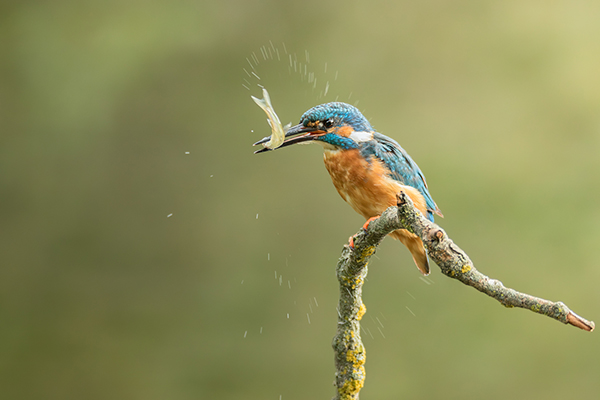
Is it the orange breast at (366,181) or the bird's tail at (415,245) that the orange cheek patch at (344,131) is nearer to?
the orange breast at (366,181)

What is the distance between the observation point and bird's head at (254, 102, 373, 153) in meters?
1.34

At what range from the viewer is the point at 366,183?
1.39m

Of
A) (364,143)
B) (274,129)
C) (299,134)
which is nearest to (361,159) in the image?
(364,143)

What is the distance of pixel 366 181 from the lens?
1.39 m

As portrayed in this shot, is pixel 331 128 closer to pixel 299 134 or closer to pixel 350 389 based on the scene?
pixel 299 134

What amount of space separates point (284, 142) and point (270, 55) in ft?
4.58

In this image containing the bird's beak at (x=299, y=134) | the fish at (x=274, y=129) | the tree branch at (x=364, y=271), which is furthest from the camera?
the bird's beak at (x=299, y=134)

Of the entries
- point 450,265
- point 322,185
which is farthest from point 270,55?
point 450,265

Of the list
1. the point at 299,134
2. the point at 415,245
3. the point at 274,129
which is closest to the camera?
the point at 274,129

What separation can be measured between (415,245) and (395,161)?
261mm

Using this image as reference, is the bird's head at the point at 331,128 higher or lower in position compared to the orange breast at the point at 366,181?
higher

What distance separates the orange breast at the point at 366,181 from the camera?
138 centimetres

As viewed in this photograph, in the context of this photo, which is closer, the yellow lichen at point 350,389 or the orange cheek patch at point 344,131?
the yellow lichen at point 350,389

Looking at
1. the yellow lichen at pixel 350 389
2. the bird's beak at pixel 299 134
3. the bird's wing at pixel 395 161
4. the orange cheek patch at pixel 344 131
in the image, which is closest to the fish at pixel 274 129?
the bird's beak at pixel 299 134
